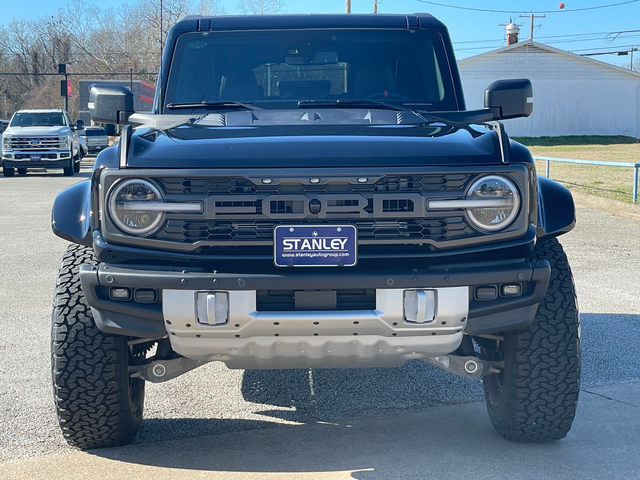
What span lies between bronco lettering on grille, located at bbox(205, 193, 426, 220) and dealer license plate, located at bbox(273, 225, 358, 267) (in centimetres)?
5

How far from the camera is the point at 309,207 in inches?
127

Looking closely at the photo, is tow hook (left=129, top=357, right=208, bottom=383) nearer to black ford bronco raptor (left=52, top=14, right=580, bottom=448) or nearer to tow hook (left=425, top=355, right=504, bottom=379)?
black ford bronco raptor (left=52, top=14, right=580, bottom=448)

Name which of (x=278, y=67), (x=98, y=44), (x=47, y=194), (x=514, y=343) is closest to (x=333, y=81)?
(x=278, y=67)

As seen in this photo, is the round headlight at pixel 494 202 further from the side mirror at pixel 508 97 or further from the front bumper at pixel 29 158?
the front bumper at pixel 29 158

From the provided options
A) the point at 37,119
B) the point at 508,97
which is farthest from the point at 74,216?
the point at 37,119

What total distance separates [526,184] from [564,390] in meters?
0.93

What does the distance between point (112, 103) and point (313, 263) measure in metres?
2.12

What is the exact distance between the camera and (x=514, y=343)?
358 centimetres

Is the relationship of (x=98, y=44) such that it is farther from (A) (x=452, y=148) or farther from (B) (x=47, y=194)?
(A) (x=452, y=148)

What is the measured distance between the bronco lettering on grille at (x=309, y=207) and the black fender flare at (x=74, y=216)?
1.91ft

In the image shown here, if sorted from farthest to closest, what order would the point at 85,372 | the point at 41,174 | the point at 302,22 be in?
1. the point at 41,174
2. the point at 302,22
3. the point at 85,372

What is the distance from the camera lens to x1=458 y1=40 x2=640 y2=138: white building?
155 ft

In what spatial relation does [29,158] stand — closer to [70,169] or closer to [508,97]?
[70,169]

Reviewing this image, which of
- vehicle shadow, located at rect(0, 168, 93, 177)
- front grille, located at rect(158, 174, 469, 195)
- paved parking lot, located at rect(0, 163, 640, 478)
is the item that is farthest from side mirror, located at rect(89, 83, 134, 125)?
vehicle shadow, located at rect(0, 168, 93, 177)
